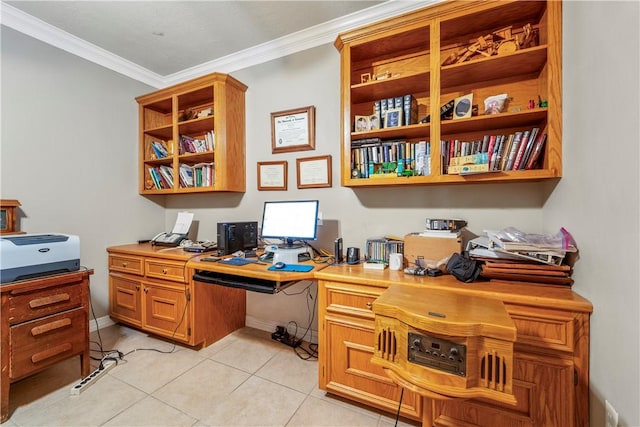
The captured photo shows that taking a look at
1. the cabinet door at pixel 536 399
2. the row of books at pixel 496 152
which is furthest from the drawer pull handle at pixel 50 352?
the row of books at pixel 496 152

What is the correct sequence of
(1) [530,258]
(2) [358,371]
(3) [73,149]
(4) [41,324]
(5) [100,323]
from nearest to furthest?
(1) [530,258]
(2) [358,371]
(4) [41,324]
(3) [73,149]
(5) [100,323]

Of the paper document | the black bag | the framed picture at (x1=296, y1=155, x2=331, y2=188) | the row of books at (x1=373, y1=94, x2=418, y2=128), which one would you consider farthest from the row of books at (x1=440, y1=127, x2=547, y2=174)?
the paper document

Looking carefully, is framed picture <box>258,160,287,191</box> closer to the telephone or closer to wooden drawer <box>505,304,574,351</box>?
the telephone

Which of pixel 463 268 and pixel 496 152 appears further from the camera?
pixel 496 152

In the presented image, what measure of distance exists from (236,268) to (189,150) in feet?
5.32

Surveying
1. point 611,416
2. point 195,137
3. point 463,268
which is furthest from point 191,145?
point 611,416

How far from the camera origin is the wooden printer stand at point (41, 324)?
142 cm

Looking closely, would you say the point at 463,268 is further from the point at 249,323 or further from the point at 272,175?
the point at 249,323

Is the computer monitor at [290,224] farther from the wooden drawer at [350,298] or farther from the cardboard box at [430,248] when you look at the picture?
the cardboard box at [430,248]

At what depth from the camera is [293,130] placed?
7.59 ft

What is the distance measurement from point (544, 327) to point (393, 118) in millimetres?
1396

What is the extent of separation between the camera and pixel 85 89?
7.94ft

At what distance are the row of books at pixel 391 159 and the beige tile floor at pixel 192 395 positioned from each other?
148 cm

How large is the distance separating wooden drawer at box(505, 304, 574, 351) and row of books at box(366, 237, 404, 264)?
668mm
